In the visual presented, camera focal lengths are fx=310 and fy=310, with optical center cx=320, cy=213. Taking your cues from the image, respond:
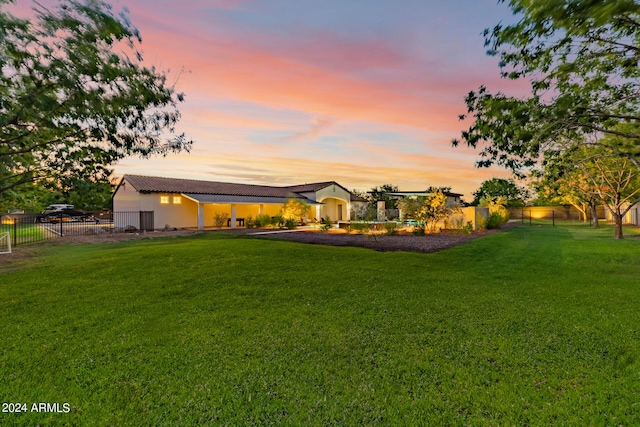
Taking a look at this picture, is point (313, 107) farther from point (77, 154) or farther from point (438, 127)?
point (77, 154)

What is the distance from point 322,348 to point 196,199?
2564 centimetres

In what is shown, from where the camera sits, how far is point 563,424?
2715mm

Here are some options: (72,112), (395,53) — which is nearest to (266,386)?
(72,112)

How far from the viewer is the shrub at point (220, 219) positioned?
3052 centimetres

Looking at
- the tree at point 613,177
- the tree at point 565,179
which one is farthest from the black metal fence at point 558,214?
the tree at point 613,177

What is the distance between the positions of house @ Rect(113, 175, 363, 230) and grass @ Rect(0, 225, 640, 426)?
18.9 m

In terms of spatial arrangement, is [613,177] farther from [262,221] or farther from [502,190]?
[502,190]

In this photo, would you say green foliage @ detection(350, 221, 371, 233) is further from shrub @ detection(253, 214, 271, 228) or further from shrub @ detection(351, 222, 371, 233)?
shrub @ detection(253, 214, 271, 228)

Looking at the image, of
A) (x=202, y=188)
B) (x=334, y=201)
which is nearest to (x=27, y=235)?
(x=202, y=188)

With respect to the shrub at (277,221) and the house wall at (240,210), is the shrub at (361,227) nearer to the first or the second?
the shrub at (277,221)

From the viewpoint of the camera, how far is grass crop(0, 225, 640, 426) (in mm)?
2953

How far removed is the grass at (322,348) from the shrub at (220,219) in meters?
21.9

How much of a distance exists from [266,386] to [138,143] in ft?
20.4

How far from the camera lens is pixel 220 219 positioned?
30.7 metres
